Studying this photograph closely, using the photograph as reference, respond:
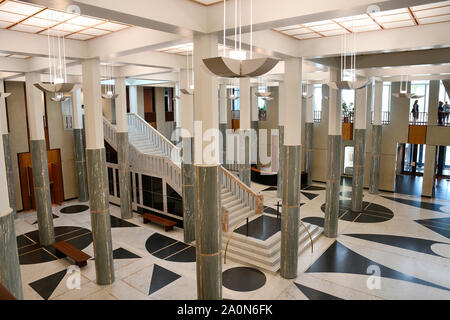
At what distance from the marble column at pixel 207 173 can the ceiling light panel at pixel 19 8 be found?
11.1ft

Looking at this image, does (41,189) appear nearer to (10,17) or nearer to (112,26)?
(10,17)

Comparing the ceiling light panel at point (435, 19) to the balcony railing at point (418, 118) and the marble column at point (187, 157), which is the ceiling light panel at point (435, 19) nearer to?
the marble column at point (187, 157)

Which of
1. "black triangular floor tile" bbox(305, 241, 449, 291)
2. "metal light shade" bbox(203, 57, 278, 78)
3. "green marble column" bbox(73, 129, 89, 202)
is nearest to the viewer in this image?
"metal light shade" bbox(203, 57, 278, 78)

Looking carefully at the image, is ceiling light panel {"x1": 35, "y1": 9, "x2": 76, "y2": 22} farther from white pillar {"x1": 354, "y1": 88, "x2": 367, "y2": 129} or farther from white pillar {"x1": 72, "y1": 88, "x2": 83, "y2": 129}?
white pillar {"x1": 354, "y1": 88, "x2": 367, "y2": 129}

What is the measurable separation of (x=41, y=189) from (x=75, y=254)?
2.98m

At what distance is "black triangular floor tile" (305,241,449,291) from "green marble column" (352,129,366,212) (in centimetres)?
496

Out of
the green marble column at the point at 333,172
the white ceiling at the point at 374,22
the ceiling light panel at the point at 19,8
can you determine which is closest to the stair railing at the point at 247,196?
the green marble column at the point at 333,172

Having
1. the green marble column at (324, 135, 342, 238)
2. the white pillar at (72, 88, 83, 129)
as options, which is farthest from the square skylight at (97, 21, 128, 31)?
the white pillar at (72, 88, 83, 129)

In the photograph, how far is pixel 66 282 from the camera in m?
9.98

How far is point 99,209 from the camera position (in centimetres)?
932

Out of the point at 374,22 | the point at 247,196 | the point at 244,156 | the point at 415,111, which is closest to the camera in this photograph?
the point at 374,22

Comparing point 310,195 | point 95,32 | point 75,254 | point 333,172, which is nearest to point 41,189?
point 75,254

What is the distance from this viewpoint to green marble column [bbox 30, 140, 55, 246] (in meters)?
12.4

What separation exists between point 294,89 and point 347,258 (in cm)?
581
